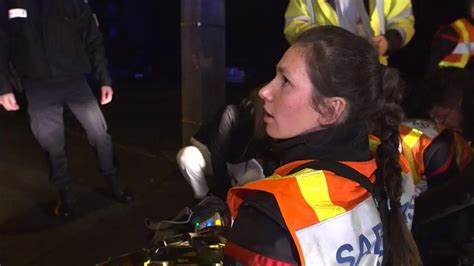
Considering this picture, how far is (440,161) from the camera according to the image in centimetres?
213

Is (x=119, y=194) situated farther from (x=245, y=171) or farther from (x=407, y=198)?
(x=407, y=198)

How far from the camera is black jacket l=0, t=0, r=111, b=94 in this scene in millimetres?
3271

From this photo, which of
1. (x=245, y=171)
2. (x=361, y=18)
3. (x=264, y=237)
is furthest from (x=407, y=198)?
(x=361, y=18)

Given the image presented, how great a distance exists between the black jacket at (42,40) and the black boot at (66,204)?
2.72 feet

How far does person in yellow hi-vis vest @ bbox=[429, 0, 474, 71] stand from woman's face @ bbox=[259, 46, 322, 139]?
1946 mm

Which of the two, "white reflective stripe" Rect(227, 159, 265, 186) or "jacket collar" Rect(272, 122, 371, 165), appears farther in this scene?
"white reflective stripe" Rect(227, 159, 265, 186)

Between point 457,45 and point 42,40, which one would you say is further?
point 42,40

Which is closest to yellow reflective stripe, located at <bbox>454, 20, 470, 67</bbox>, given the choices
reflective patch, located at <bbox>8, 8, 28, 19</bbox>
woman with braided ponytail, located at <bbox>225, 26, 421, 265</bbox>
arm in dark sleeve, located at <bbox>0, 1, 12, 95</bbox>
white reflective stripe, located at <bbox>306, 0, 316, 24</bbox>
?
white reflective stripe, located at <bbox>306, 0, 316, 24</bbox>

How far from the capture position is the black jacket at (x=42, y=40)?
3271mm

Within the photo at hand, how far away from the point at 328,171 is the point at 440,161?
3.22 ft

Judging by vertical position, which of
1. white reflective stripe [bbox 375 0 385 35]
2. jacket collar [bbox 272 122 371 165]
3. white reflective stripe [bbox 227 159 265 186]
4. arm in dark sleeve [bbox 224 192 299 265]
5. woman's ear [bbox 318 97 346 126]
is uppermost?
white reflective stripe [bbox 375 0 385 35]

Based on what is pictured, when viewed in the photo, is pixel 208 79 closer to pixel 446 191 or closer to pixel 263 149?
pixel 263 149

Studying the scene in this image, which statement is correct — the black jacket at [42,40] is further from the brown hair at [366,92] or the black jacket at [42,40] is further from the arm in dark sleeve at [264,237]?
the arm in dark sleeve at [264,237]

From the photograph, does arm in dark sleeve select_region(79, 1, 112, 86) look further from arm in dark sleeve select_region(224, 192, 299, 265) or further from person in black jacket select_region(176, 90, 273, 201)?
arm in dark sleeve select_region(224, 192, 299, 265)
